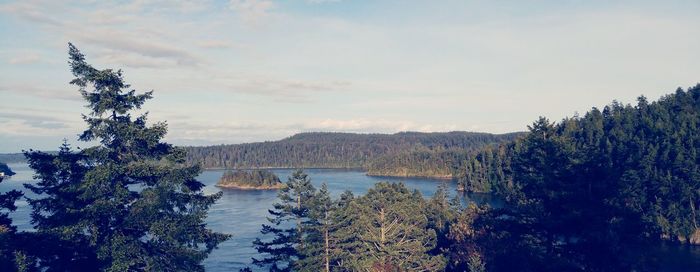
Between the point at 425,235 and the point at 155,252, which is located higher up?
the point at 155,252

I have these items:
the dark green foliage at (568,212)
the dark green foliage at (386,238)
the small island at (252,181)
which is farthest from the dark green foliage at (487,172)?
the dark green foliage at (568,212)

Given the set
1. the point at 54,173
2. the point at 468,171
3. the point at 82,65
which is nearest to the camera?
the point at 82,65

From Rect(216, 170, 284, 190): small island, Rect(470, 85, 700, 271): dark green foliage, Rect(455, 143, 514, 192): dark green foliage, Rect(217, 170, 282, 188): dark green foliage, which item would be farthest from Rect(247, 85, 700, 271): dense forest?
Rect(217, 170, 282, 188): dark green foliage

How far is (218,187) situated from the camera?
569 ft

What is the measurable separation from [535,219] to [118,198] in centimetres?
1732

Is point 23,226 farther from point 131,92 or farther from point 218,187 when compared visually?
point 218,187

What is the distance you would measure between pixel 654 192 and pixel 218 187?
131798mm

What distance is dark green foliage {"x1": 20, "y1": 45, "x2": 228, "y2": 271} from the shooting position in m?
17.3

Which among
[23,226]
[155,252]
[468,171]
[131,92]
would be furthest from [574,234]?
[468,171]

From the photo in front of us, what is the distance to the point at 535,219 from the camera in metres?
23.7

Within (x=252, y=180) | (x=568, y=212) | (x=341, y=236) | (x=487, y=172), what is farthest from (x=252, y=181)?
(x=568, y=212)

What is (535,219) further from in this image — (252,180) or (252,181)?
(252,180)

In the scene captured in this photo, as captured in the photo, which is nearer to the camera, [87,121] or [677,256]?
[87,121]

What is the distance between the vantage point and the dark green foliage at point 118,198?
56.8 feet
